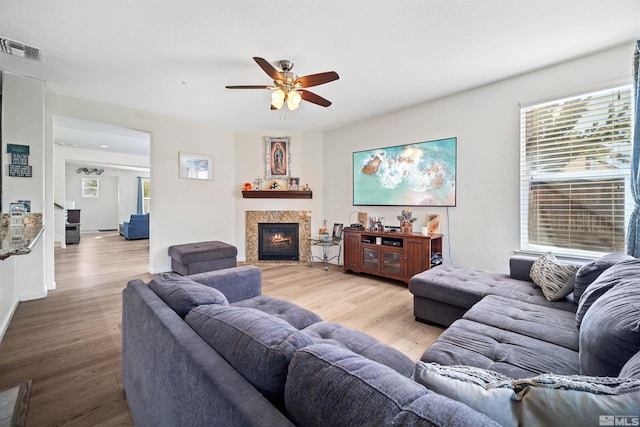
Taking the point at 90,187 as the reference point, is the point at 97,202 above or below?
below

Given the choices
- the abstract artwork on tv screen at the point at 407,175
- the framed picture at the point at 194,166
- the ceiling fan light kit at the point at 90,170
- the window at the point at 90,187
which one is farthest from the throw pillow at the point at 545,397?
the window at the point at 90,187

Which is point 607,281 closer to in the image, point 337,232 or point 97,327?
point 337,232

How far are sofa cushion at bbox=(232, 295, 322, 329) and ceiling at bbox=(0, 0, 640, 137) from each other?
7.30 ft

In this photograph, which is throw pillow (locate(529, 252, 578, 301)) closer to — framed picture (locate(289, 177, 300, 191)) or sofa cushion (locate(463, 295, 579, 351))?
sofa cushion (locate(463, 295, 579, 351))

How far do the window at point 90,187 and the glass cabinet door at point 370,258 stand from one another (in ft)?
35.9

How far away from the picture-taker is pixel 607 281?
60.0 inches

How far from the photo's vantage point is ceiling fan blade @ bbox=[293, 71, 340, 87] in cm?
250

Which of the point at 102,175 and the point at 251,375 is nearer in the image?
the point at 251,375

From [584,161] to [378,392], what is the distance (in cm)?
353

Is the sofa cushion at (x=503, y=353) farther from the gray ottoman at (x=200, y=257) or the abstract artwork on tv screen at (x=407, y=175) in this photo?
the gray ottoman at (x=200, y=257)

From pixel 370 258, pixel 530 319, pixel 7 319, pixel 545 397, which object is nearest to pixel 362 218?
pixel 370 258

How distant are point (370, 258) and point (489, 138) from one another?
2.28 m

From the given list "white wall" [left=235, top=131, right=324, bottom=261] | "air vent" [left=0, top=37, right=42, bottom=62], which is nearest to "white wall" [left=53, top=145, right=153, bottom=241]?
"white wall" [left=235, top=131, right=324, bottom=261]

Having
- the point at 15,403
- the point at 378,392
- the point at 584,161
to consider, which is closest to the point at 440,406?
the point at 378,392
